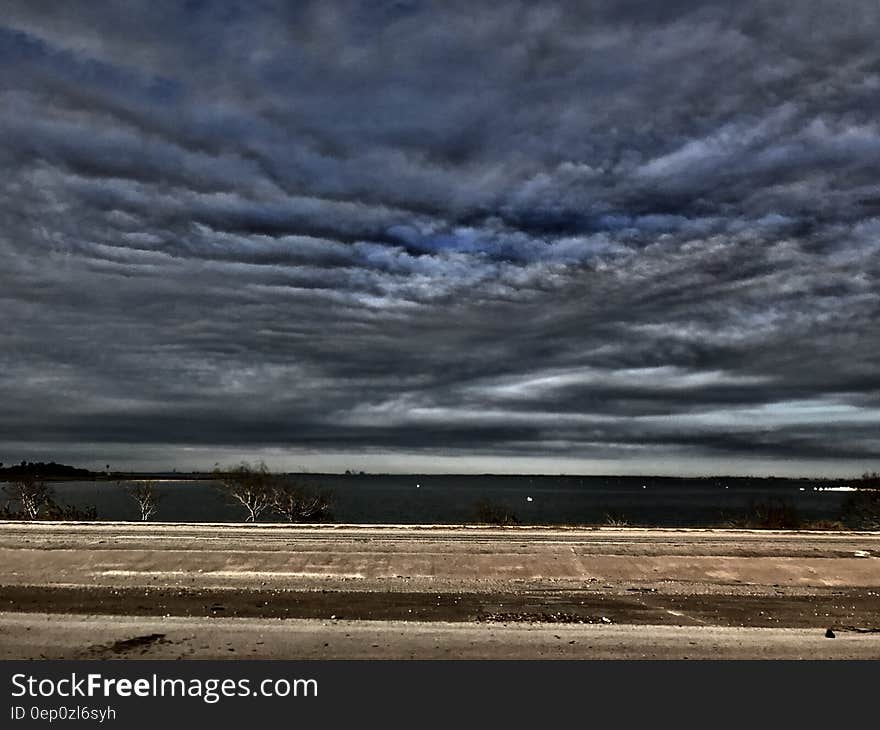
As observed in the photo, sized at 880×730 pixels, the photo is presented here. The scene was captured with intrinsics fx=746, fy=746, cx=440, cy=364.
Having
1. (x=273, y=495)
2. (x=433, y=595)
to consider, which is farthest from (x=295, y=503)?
(x=433, y=595)

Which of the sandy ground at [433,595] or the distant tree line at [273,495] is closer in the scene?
the sandy ground at [433,595]

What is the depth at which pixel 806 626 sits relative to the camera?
705 inches

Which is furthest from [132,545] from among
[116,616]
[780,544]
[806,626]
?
[780,544]

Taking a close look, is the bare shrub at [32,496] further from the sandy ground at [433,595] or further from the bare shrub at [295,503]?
the sandy ground at [433,595]

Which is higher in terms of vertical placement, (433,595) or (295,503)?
(295,503)

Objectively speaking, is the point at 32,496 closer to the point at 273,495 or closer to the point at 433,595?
the point at 273,495

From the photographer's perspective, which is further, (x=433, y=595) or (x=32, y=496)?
(x=32, y=496)

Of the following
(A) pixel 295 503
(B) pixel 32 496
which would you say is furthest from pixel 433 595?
(B) pixel 32 496

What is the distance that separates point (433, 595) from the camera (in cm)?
2105

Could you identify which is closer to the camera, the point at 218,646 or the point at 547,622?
the point at 218,646

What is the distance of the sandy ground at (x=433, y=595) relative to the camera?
15.7m

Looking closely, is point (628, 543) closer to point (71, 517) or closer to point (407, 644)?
point (407, 644)

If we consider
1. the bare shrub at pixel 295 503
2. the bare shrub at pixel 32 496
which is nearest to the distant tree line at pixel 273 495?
the bare shrub at pixel 295 503

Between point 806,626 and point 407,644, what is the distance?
9.77 m
